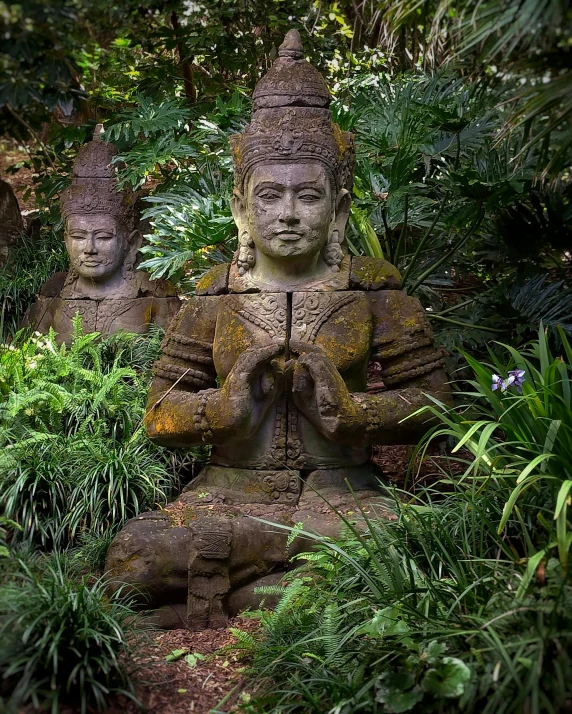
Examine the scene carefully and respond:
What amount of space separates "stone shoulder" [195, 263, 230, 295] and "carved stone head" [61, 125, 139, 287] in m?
3.03

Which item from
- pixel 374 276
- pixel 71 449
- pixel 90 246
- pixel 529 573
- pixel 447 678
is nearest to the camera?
pixel 447 678

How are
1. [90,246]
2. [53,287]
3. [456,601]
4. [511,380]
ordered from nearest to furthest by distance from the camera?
[456,601]
[511,380]
[90,246]
[53,287]

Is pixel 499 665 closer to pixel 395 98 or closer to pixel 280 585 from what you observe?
pixel 280 585

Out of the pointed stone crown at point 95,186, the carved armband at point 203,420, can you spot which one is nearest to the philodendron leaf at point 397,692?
the carved armband at point 203,420

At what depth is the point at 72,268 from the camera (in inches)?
336

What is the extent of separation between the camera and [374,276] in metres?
5.38

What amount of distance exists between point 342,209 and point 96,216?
3.55 meters

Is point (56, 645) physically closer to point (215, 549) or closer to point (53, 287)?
point (215, 549)

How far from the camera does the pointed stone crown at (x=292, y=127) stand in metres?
5.21

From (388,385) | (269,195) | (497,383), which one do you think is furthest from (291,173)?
(497,383)

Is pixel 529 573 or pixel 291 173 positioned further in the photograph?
pixel 291 173

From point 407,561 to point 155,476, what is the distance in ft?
7.95

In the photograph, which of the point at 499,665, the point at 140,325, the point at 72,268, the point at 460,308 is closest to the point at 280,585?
the point at 499,665

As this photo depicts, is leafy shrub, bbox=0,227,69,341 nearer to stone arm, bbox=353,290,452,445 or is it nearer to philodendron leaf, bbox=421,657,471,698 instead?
stone arm, bbox=353,290,452,445
